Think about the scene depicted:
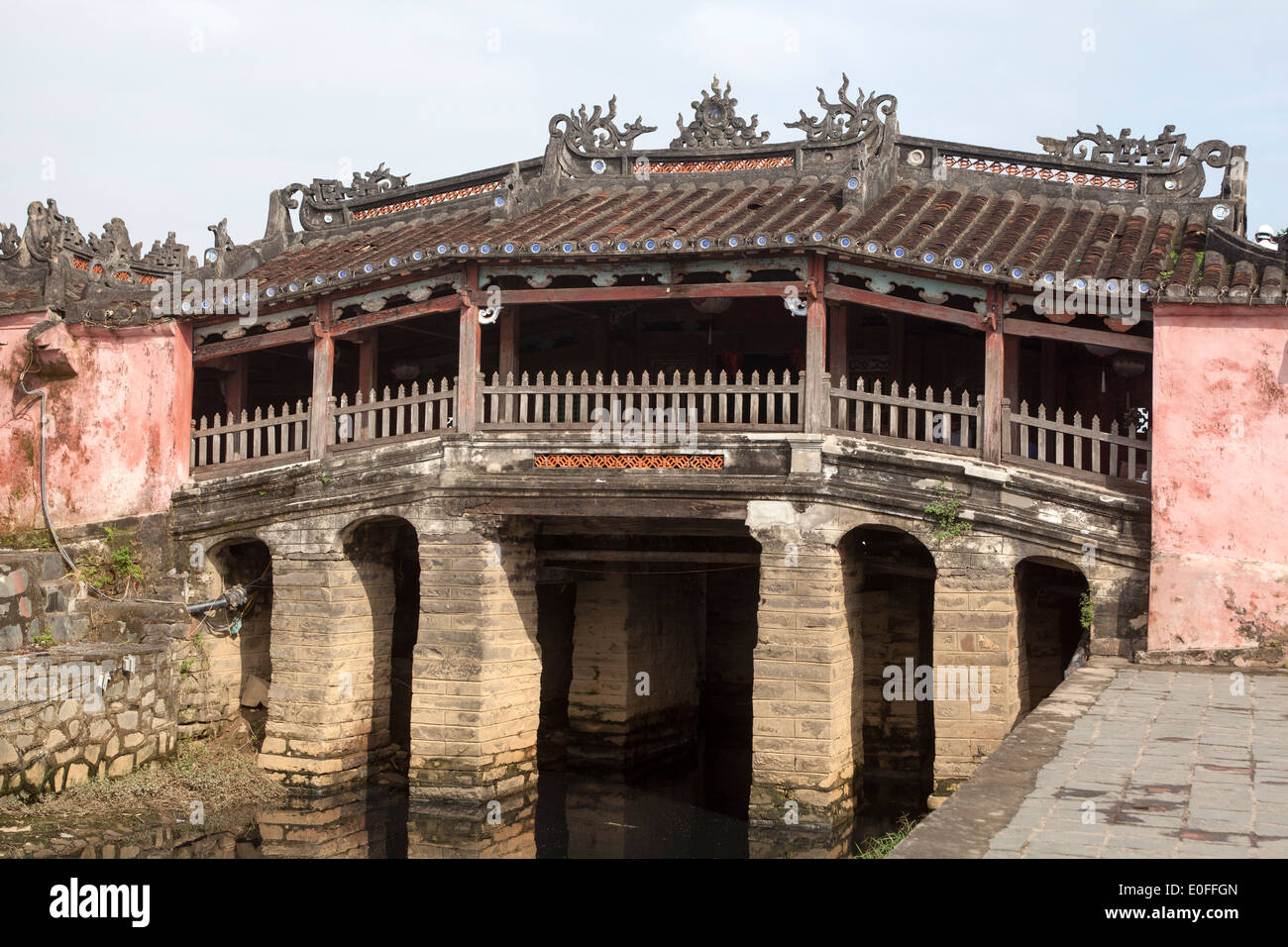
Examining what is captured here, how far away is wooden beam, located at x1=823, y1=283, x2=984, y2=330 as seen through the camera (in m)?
12.5

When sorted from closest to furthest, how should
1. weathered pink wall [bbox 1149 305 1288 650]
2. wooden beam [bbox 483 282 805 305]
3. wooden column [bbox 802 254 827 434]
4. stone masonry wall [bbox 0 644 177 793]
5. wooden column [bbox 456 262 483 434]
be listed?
weathered pink wall [bbox 1149 305 1288 650]
stone masonry wall [bbox 0 644 177 793]
wooden column [bbox 802 254 827 434]
wooden beam [bbox 483 282 805 305]
wooden column [bbox 456 262 483 434]

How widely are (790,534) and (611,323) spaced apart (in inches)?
200

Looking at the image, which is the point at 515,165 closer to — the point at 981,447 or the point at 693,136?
the point at 693,136

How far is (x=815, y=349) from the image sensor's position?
43.2 ft

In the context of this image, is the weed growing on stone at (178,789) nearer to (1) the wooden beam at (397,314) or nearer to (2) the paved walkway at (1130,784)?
(1) the wooden beam at (397,314)

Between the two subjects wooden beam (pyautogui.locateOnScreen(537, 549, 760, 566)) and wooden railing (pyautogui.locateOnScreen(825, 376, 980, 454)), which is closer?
wooden railing (pyautogui.locateOnScreen(825, 376, 980, 454))

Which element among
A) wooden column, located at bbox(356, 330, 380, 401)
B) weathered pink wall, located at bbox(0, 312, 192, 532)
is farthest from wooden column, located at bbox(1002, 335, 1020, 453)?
weathered pink wall, located at bbox(0, 312, 192, 532)

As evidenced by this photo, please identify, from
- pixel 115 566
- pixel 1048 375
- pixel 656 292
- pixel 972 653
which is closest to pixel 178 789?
pixel 115 566

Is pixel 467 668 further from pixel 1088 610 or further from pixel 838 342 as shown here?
pixel 1088 610

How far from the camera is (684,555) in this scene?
15.2m

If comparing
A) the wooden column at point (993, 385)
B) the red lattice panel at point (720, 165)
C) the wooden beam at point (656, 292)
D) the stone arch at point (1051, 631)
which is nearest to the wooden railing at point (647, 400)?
the wooden beam at point (656, 292)

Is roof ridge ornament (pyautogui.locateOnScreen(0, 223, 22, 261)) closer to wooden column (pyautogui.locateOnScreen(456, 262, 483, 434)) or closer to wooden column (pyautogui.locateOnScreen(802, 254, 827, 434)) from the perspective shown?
wooden column (pyautogui.locateOnScreen(456, 262, 483, 434))

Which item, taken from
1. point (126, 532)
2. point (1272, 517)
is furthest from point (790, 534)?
point (126, 532)

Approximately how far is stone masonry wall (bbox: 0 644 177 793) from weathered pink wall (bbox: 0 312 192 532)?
217 centimetres
